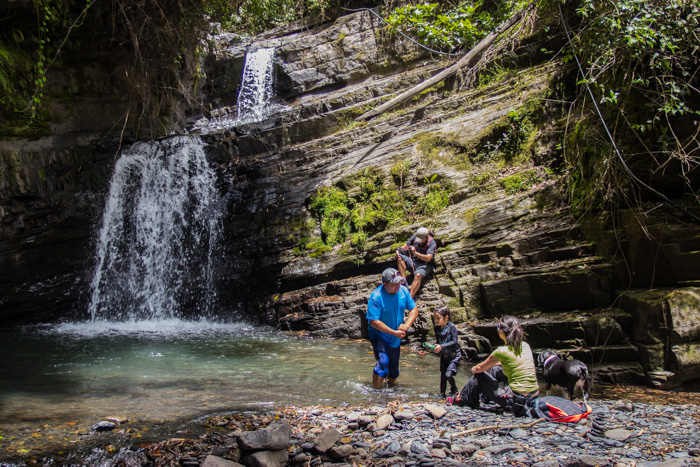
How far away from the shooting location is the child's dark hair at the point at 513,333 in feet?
15.0

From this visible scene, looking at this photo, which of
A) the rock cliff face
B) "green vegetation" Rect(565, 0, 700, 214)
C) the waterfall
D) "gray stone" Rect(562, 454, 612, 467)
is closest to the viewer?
"gray stone" Rect(562, 454, 612, 467)

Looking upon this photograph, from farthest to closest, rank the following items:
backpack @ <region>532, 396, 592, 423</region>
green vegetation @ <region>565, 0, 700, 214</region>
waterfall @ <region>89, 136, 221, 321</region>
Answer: waterfall @ <region>89, 136, 221, 321</region> → green vegetation @ <region>565, 0, 700, 214</region> → backpack @ <region>532, 396, 592, 423</region>

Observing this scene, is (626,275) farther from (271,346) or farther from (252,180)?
(252,180)

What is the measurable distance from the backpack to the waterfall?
31.0 feet

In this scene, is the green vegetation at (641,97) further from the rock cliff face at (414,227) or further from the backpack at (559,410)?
the backpack at (559,410)

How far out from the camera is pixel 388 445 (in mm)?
3732

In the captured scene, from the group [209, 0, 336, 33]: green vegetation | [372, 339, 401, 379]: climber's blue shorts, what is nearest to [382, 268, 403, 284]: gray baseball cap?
[372, 339, 401, 379]: climber's blue shorts

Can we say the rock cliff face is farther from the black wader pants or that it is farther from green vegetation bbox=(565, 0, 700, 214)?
the black wader pants

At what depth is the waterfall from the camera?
488 inches

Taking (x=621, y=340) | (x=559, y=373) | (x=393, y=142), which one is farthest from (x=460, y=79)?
(x=559, y=373)

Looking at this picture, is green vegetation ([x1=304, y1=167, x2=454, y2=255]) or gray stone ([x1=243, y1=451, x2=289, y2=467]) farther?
green vegetation ([x1=304, y1=167, x2=454, y2=255])

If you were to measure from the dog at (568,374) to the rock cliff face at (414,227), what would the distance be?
1.39 meters

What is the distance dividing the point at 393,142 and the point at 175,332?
23.6 ft

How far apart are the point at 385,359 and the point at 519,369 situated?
1.73 m
